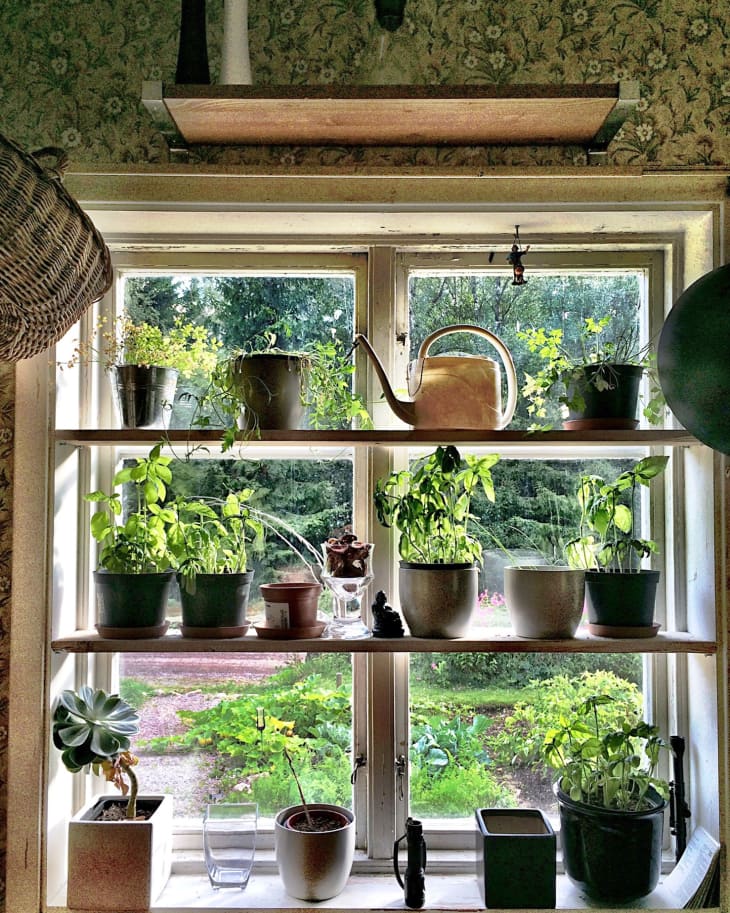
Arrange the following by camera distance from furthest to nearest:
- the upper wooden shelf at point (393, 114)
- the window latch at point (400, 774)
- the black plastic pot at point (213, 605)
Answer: the window latch at point (400, 774), the black plastic pot at point (213, 605), the upper wooden shelf at point (393, 114)

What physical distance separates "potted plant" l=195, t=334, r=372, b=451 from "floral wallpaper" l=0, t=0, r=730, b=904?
415 millimetres

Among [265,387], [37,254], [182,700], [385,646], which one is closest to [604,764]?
[385,646]

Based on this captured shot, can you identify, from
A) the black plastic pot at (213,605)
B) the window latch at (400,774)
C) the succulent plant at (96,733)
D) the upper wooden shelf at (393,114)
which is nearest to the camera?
the upper wooden shelf at (393,114)

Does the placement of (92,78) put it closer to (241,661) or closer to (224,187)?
(224,187)

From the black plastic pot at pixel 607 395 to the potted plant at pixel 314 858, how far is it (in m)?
1.00

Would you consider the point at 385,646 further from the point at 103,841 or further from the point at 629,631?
the point at 103,841

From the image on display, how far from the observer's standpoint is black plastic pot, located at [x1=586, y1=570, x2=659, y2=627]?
1.60 m

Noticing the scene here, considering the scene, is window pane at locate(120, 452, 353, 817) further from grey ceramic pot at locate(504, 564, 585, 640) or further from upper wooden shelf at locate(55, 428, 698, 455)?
grey ceramic pot at locate(504, 564, 585, 640)

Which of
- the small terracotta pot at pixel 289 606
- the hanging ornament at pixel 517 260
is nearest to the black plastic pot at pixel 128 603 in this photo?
the small terracotta pot at pixel 289 606

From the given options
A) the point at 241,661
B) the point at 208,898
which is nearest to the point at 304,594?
the point at 241,661

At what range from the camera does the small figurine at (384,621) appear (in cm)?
161

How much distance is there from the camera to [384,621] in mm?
1617

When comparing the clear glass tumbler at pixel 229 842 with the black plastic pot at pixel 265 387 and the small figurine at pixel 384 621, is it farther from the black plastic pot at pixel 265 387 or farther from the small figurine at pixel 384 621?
the black plastic pot at pixel 265 387

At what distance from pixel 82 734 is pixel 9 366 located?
0.76m
